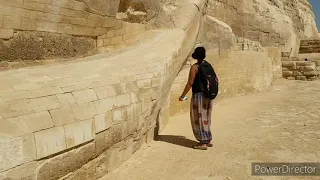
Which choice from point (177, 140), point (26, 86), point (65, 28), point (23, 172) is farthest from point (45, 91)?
point (65, 28)

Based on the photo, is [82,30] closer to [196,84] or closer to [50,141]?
[196,84]

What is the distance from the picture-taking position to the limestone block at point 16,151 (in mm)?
2021

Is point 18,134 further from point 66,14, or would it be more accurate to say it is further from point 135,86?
point 66,14

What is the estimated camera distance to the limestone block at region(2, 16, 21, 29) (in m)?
4.25

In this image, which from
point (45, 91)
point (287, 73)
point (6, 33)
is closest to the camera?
point (45, 91)

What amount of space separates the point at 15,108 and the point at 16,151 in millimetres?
357

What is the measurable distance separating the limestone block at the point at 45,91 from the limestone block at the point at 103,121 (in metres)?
0.46

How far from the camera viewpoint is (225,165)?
3688 millimetres

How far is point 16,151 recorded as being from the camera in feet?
6.91

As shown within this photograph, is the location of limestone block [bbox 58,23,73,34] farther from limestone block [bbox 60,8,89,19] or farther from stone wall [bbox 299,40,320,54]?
stone wall [bbox 299,40,320,54]

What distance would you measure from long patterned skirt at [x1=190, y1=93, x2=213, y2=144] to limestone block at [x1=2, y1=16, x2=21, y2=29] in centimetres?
289

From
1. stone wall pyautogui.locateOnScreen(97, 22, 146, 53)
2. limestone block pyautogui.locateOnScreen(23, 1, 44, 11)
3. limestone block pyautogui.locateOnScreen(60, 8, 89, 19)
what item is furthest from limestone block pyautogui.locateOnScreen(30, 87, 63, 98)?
stone wall pyautogui.locateOnScreen(97, 22, 146, 53)

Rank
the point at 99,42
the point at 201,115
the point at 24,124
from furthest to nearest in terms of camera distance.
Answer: the point at 99,42 → the point at 201,115 → the point at 24,124

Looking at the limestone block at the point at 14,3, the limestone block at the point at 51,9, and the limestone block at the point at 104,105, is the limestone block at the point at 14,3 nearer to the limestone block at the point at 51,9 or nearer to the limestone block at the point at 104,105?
the limestone block at the point at 51,9
